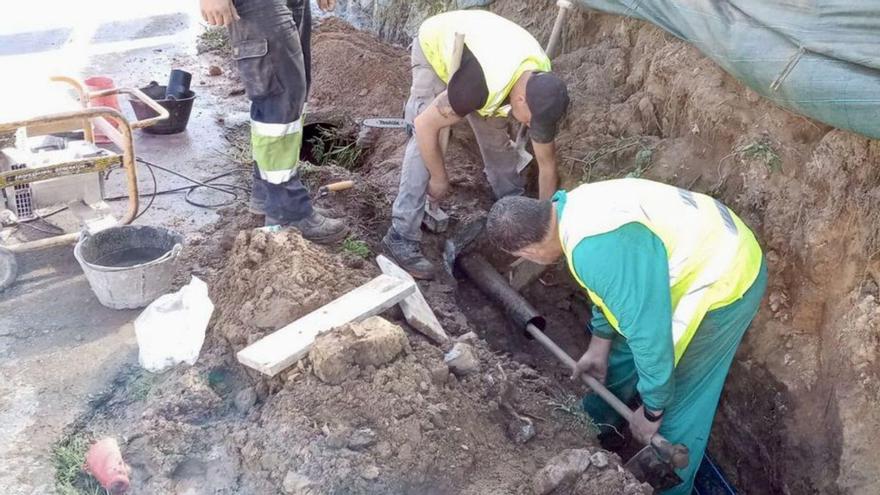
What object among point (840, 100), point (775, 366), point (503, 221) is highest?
point (840, 100)

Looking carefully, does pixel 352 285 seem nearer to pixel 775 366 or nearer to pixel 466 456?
pixel 466 456

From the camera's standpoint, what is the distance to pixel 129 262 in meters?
3.87

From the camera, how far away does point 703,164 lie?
386 centimetres

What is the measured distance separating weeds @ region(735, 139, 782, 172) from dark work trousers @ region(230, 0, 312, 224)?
2247mm

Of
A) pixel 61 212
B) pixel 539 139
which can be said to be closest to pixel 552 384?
pixel 539 139

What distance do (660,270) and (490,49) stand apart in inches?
59.8

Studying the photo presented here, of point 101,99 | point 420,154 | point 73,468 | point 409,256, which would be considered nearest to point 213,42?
point 101,99

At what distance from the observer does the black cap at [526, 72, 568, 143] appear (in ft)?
11.4

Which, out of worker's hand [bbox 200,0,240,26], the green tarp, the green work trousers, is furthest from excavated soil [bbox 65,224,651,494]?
the green tarp

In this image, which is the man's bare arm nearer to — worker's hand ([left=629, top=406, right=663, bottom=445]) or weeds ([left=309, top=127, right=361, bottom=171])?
worker's hand ([left=629, top=406, right=663, bottom=445])

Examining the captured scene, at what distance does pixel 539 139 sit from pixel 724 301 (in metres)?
1.25

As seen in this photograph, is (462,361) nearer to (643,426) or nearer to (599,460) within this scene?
(599,460)

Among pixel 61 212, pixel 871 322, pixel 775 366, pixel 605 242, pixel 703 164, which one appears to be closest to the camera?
pixel 605 242

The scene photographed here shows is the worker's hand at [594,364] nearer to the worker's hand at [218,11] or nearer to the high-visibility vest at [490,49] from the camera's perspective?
the high-visibility vest at [490,49]
